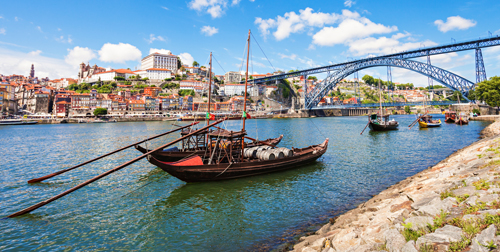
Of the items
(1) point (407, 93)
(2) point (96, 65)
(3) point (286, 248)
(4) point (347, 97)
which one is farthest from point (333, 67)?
(2) point (96, 65)

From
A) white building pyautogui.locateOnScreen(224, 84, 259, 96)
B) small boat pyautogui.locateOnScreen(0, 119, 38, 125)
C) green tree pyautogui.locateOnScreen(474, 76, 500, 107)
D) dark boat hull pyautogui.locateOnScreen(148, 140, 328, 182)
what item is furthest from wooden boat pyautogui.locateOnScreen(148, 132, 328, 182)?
white building pyautogui.locateOnScreen(224, 84, 259, 96)

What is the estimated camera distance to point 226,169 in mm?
11469

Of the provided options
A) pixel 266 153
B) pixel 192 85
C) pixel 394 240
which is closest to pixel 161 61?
pixel 192 85

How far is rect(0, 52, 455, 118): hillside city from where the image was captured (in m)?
83.5

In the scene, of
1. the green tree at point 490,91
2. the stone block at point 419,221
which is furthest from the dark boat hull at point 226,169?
the green tree at point 490,91

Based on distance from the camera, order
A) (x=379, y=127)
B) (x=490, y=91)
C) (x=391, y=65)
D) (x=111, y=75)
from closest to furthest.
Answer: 1. (x=379, y=127)
2. (x=490, y=91)
3. (x=391, y=65)
4. (x=111, y=75)

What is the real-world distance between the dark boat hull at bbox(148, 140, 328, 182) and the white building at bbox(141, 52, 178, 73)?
126362mm

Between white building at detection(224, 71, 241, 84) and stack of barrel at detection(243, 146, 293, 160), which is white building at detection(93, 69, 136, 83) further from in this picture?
stack of barrel at detection(243, 146, 293, 160)

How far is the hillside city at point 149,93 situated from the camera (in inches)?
3287

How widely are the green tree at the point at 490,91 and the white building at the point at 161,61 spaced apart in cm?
11835

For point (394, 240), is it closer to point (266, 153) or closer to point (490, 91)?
point (266, 153)

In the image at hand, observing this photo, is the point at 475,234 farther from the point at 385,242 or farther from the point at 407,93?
the point at 407,93

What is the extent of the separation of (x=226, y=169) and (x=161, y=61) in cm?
12941

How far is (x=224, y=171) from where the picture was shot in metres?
11.4
